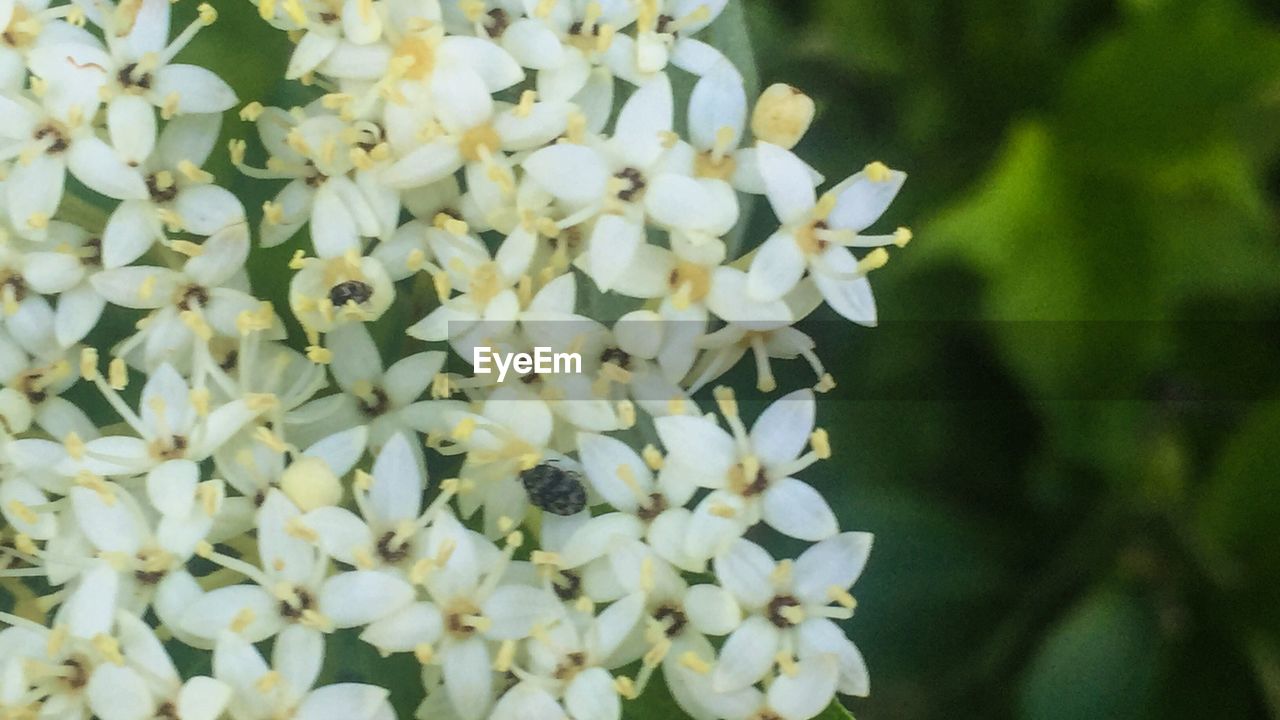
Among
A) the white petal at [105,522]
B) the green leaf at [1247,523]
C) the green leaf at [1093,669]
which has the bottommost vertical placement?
the green leaf at [1093,669]

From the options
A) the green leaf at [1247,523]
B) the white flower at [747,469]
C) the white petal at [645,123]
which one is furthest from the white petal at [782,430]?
the green leaf at [1247,523]

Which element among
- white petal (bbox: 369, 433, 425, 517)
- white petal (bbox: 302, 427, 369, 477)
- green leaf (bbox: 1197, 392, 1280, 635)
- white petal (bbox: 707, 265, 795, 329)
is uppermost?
white petal (bbox: 707, 265, 795, 329)

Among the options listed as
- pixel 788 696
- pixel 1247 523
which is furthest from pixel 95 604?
pixel 1247 523

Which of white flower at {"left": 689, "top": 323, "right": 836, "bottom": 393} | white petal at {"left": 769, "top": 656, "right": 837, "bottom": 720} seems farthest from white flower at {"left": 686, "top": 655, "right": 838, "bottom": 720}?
white flower at {"left": 689, "top": 323, "right": 836, "bottom": 393}

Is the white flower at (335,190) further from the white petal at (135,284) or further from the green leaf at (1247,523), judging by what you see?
the green leaf at (1247,523)

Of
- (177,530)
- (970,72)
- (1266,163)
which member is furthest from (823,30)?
(177,530)

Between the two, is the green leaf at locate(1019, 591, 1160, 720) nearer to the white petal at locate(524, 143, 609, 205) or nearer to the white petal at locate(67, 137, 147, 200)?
the white petal at locate(524, 143, 609, 205)

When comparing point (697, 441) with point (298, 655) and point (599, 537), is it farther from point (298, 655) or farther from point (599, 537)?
point (298, 655)
